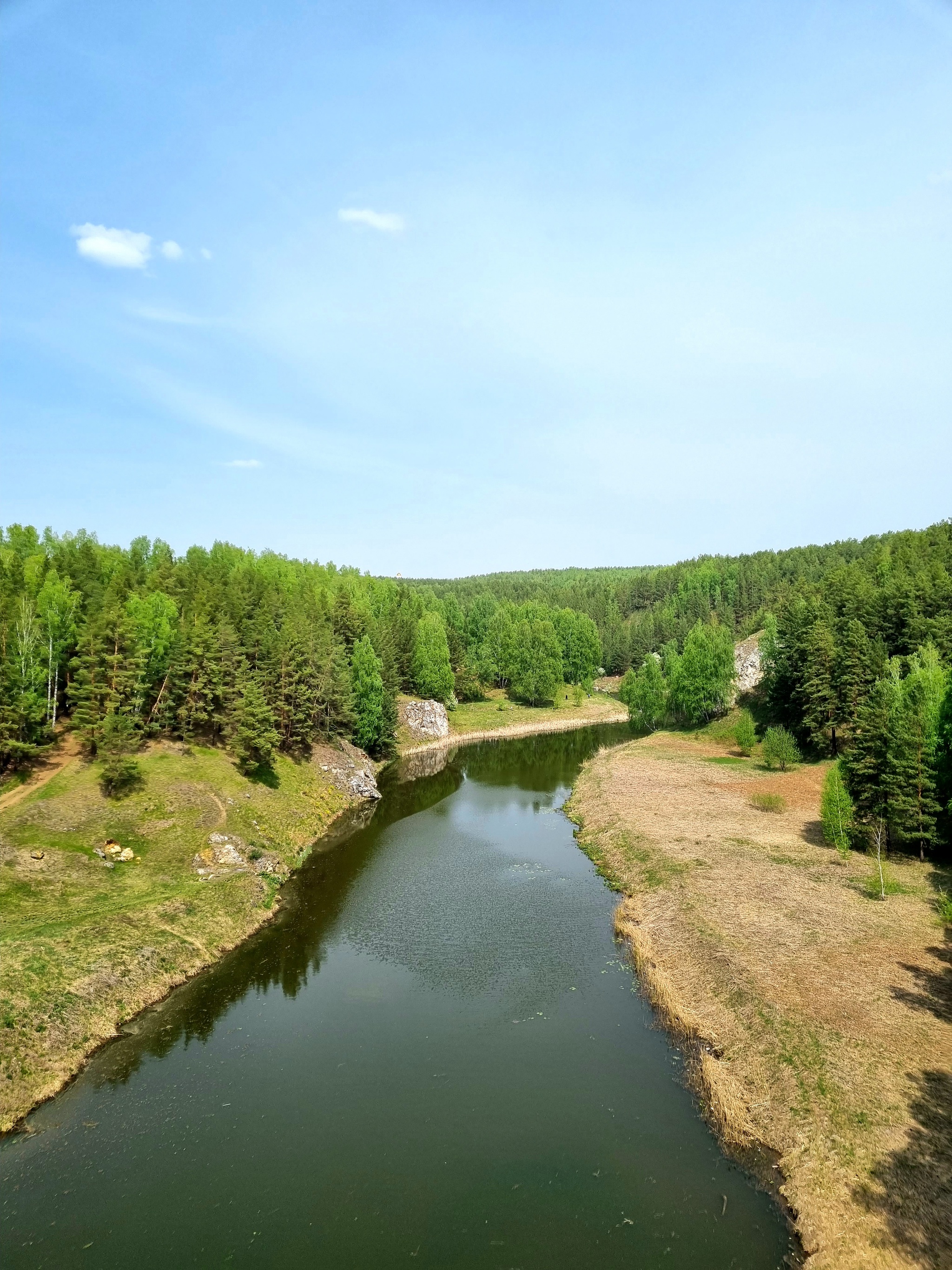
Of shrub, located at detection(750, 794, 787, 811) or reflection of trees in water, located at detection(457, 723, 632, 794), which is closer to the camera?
shrub, located at detection(750, 794, 787, 811)

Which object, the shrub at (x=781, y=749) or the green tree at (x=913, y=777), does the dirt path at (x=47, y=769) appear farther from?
the shrub at (x=781, y=749)

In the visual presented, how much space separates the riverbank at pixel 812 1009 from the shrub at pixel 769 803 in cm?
393

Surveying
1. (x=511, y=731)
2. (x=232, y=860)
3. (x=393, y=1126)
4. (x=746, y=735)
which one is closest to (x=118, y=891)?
(x=232, y=860)

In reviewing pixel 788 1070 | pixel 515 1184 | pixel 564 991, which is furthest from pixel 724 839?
pixel 515 1184

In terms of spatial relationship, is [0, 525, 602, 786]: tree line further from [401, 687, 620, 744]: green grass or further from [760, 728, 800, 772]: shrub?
[760, 728, 800, 772]: shrub

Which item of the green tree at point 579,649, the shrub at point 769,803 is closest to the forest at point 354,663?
the green tree at point 579,649

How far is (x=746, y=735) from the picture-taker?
270 feet

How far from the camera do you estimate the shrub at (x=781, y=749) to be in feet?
237

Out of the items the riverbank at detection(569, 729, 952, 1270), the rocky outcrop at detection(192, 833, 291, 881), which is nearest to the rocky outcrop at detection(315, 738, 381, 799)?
the rocky outcrop at detection(192, 833, 291, 881)

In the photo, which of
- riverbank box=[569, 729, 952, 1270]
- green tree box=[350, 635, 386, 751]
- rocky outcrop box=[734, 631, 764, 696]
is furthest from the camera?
rocky outcrop box=[734, 631, 764, 696]

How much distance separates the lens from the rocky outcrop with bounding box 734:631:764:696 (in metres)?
107

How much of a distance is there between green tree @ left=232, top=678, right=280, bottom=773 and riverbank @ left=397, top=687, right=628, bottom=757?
34293 mm

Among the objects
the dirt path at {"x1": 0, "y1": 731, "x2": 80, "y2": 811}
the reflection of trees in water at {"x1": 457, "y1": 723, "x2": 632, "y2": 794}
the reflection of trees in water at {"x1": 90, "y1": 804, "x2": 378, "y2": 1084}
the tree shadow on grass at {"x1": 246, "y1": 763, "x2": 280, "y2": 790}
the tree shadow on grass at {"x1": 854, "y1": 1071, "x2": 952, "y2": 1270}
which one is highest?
the dirt path at {"x1": 0, "y1": 731, "x2": 80, "y2": 811}

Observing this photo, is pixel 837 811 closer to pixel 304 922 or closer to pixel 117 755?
pixel 304 922
